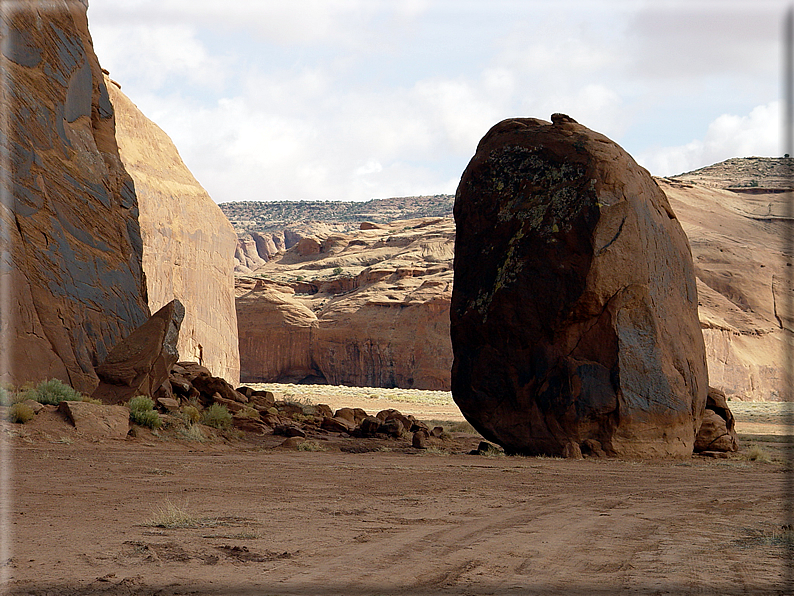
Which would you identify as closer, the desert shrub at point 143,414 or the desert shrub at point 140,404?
the desert shrub at point 143,414

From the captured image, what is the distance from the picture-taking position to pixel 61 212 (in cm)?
1502

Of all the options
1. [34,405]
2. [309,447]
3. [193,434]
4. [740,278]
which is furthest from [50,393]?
[740,278]

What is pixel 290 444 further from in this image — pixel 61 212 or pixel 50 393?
pixel 61 212

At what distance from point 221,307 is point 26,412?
2514 cm

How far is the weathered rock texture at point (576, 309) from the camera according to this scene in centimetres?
1202

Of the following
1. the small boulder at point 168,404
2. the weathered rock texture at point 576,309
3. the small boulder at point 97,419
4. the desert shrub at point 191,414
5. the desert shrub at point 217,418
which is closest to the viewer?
the small boulder at point 97,419

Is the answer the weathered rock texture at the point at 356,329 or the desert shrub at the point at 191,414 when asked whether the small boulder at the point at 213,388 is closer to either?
the desert shrub at the point at 191,414

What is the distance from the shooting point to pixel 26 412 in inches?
419

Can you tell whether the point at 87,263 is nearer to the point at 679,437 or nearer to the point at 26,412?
the point at 26,412

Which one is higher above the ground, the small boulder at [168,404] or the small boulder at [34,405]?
the small boulder at [34,405]

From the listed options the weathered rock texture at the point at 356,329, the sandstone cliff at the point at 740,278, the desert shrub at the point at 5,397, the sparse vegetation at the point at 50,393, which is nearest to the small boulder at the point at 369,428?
the sparse vegetation at the point at 50,393

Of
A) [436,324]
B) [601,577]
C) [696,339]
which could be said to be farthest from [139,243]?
[436,324]

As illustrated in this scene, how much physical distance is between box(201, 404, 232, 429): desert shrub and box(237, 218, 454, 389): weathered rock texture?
34920 mm

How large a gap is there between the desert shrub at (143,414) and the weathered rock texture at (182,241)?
16.2 m
